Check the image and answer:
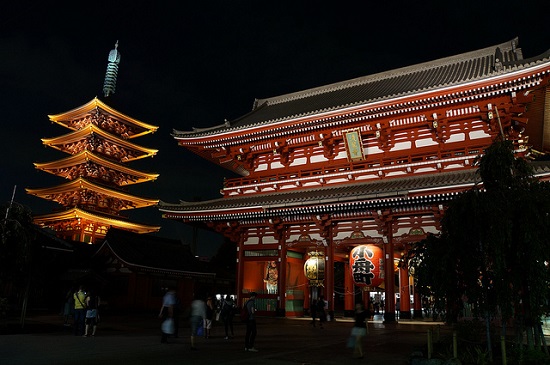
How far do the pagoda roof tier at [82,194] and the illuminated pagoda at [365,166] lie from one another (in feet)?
66.0

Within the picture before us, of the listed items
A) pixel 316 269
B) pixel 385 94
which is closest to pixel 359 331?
pixel 316 269

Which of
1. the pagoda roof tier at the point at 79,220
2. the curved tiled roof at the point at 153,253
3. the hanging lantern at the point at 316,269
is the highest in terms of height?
the pagoda roof tier at the point at 79,220

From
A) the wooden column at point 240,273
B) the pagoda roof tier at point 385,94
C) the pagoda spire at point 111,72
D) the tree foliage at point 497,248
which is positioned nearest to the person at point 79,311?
the wooden column at point 240,273

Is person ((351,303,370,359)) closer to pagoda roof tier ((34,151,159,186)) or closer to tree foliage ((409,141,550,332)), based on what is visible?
tree foliage ((409,141,550,332))

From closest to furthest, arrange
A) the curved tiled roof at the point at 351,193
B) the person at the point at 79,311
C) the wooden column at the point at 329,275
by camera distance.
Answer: the person at the point at 79,311, the curved tiled roof at the point at 351,193, the wooden column at the point at 329,275

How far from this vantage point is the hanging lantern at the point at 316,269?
2411 centimetres

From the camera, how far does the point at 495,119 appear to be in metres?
20.3

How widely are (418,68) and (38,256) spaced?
24870mm

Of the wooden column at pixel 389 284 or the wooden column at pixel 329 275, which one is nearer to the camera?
the wooden column at pixel 389 284

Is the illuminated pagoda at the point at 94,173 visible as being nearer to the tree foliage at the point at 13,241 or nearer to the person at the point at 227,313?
the tree foliage at the point at 13,241

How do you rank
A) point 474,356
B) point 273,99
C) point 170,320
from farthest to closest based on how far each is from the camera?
point 273,99, point 170,320, point 474,356

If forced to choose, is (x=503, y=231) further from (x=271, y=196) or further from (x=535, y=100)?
(x=271, y=196)

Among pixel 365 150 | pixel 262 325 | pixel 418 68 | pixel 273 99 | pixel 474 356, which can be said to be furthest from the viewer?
pixel 273 99

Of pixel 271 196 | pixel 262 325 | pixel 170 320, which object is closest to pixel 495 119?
pixel 271 196
